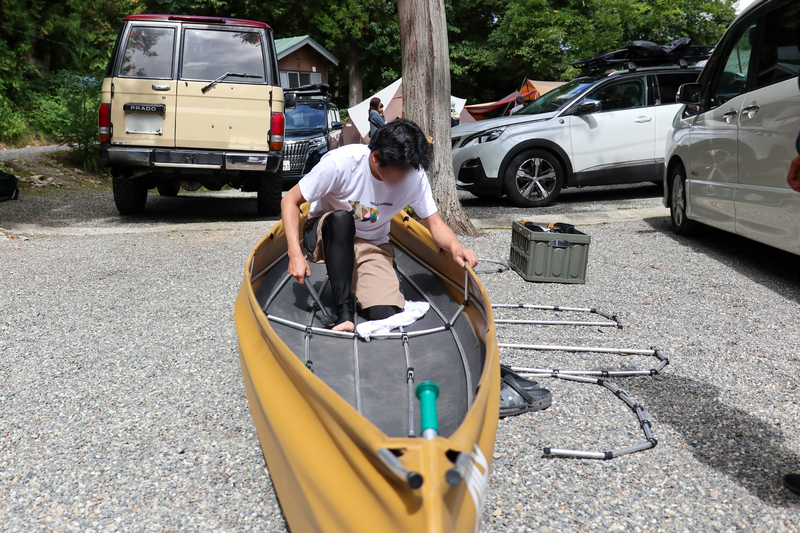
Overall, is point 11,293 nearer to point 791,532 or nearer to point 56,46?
point 791,532

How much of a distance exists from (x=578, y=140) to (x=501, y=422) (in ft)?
22.6

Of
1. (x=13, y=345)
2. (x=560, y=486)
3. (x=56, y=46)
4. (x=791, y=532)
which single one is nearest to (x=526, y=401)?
(x=560, y=486)

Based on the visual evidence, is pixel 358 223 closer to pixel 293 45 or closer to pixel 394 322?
pixel 394 322

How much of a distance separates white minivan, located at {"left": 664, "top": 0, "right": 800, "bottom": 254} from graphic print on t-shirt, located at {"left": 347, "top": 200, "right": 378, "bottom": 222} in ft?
10.2

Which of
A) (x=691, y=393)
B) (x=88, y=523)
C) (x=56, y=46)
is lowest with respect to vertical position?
(x=88, y=523)

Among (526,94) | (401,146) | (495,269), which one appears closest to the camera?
(401,146)

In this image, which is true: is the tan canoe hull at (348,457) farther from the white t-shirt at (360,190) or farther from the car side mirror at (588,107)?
the car side mirror at (588,107)

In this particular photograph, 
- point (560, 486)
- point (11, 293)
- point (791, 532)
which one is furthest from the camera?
point (11, 293)

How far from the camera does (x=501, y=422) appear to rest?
3068 millimetres

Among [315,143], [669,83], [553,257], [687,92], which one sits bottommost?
Answer: [553,257]

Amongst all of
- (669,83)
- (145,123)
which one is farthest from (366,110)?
(145,123)

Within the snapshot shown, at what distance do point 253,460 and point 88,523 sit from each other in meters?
0.68

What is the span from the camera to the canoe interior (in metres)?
2.76

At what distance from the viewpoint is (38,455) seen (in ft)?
9.33
